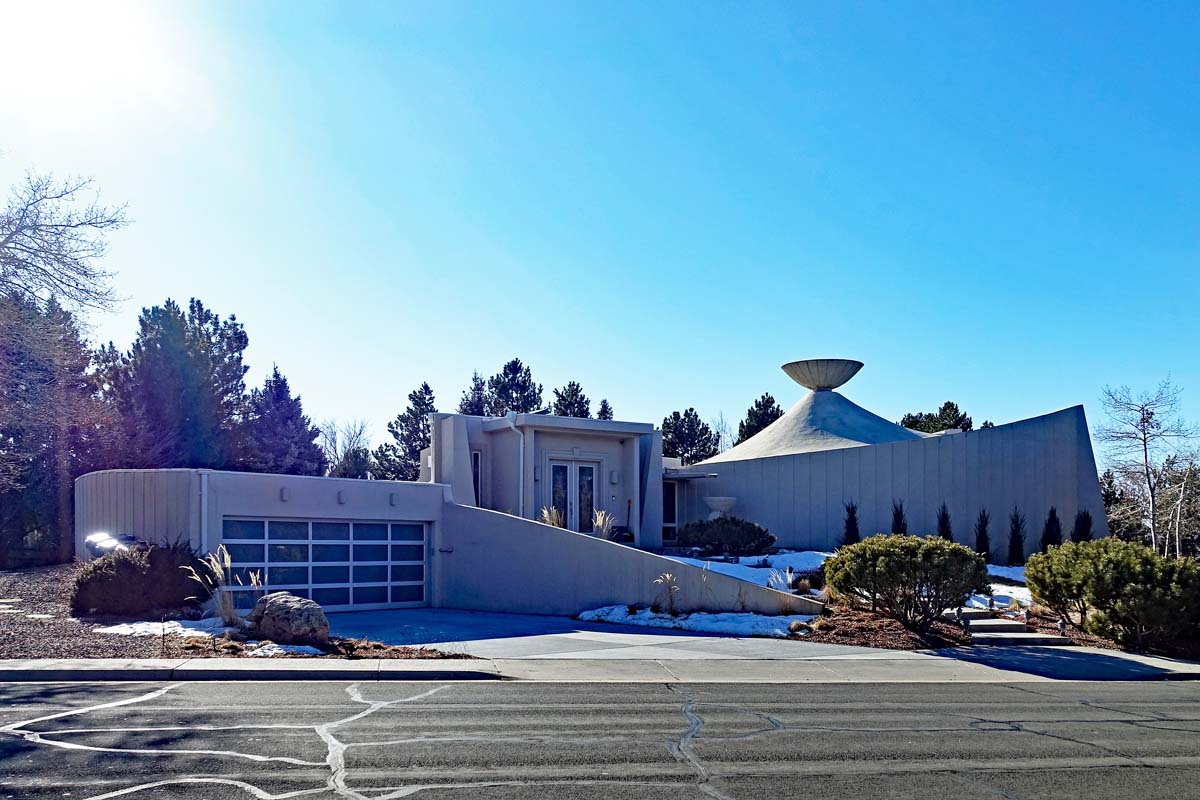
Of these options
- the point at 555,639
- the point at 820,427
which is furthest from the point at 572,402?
the point at 555,639

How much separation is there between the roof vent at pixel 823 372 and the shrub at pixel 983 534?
36.2 feet

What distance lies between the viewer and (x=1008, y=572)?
24.3m

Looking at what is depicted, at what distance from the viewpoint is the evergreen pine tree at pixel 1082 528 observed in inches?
1001

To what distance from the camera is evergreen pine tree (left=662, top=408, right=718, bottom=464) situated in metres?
50.8

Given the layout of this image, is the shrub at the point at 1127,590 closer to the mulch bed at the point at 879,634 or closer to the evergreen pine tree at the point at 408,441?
the mulch bed at the point at 879,634

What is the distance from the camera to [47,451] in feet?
106

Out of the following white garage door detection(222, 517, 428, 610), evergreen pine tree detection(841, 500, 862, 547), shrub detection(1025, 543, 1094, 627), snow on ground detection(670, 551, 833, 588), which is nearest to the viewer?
shrub detection(1025, 543, 1094, 627)

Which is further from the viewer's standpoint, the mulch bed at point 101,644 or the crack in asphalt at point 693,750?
the mulch bed at point 101,644

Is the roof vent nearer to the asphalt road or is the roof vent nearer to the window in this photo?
the window

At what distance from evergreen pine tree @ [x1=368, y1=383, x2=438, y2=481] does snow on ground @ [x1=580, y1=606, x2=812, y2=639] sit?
2667 cm

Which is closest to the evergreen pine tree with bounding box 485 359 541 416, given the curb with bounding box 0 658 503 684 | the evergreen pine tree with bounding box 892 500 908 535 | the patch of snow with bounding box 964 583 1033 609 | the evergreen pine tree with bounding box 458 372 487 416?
the evergreen pine tree with bounding box 458 372 487 416

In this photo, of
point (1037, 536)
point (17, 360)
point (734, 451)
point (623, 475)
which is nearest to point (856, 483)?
point (1037, 536)

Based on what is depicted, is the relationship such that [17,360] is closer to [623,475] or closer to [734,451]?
[623,475]

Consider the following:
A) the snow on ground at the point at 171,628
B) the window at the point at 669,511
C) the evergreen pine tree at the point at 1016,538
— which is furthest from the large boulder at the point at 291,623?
the evergreen pine tree at the point at 1016,538
